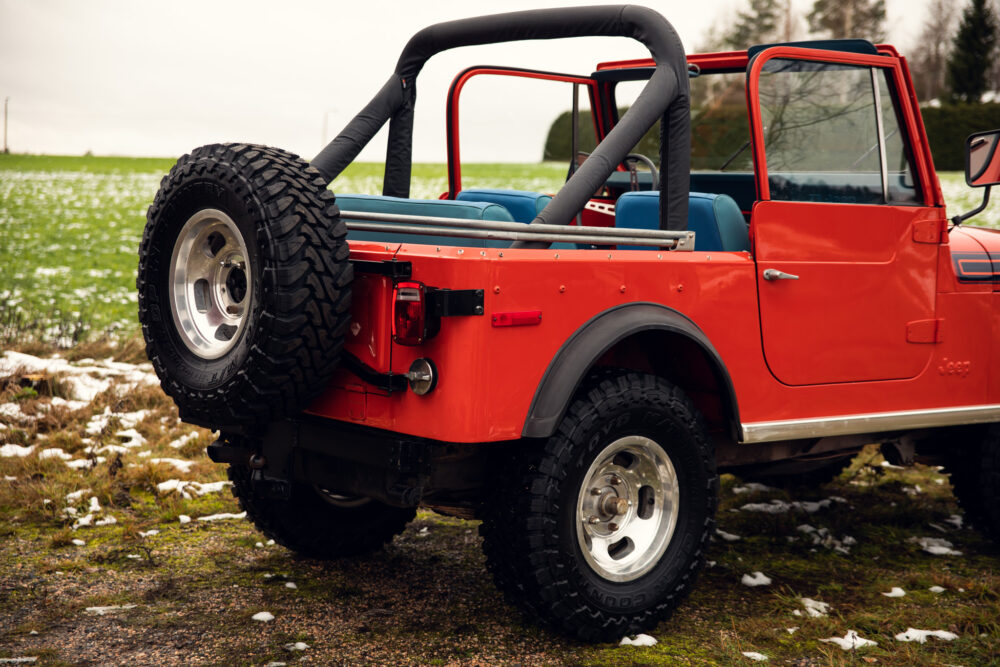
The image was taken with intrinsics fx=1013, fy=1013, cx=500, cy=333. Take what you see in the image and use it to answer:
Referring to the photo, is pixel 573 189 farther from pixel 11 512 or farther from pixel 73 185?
pixel 73 185

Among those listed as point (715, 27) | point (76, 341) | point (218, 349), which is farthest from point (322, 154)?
point (715, 27)

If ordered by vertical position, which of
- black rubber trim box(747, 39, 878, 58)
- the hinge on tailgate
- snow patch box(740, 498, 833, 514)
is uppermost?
black rubber trim box(747, 39, 878, 58)

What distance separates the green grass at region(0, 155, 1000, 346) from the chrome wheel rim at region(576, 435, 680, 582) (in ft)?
20.8

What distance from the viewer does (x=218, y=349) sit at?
3406mm

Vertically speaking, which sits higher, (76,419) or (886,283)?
(886,283)

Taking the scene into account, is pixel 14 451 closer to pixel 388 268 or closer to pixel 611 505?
pixel 388 268

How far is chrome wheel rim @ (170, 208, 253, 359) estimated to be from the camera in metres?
3.45

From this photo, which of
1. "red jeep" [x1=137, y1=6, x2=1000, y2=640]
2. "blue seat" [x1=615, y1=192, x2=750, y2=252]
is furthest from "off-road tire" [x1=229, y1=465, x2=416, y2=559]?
"blue seat" [x1=615, y1=192, x2=750, y2=252]

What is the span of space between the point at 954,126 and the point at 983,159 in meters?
34.1

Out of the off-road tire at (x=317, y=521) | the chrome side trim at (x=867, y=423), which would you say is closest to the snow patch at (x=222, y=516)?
the off-road tire at (x=317, y=521)

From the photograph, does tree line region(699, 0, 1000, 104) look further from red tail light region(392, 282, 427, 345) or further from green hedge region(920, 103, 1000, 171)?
red tail light region(392, 282, 427, 345)

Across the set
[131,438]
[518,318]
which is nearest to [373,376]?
[518,318]

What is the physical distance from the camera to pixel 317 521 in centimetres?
433

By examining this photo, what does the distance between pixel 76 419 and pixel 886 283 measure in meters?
4.91
